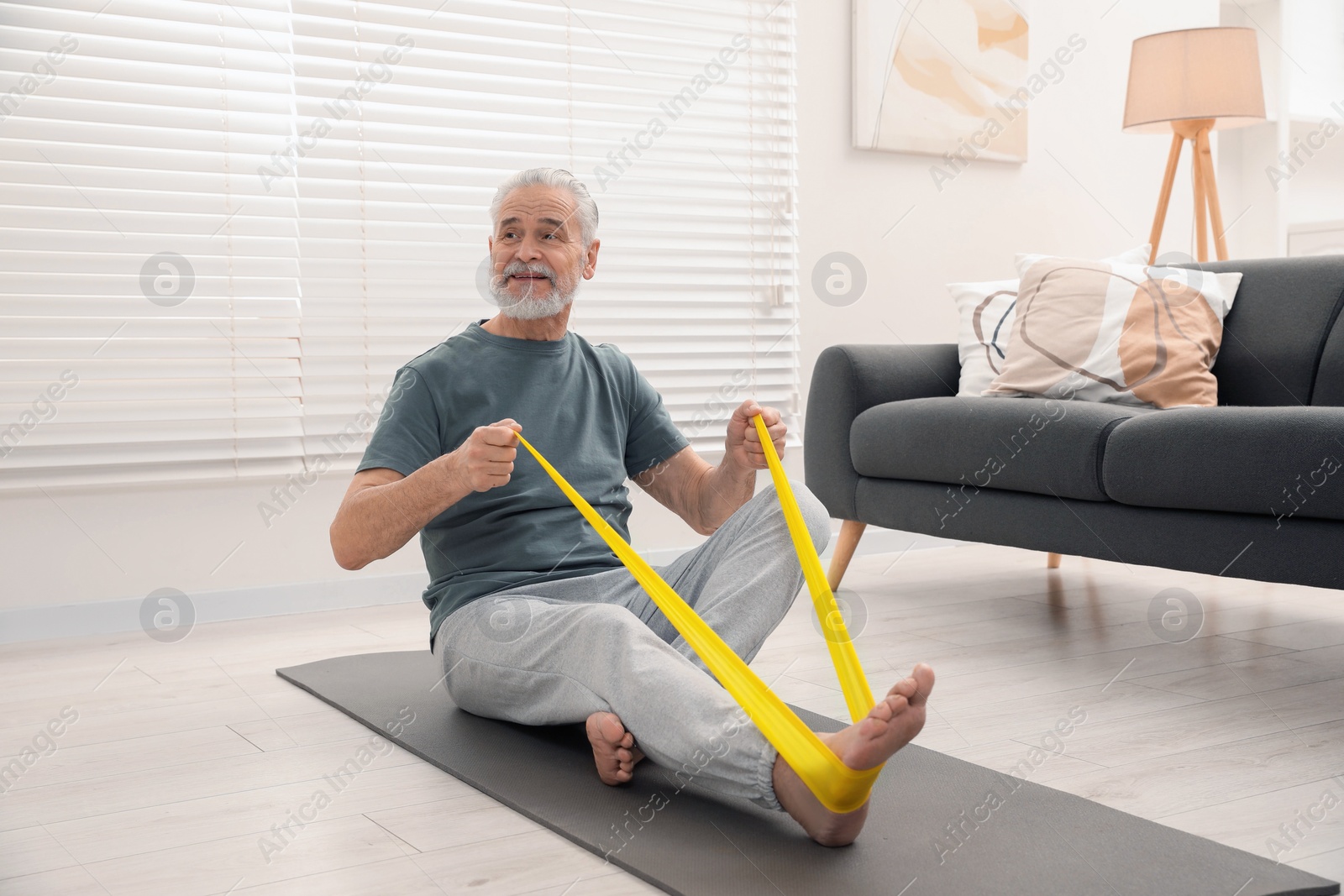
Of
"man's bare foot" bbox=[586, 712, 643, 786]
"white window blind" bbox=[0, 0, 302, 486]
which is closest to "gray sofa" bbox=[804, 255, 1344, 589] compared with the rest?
"man's bare foot" bbox=[586, 712, 643, 786]

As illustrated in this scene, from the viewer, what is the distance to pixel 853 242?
3.76 meters

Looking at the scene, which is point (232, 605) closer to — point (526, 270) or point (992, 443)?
point (526, 270)

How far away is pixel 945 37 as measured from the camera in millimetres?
3799

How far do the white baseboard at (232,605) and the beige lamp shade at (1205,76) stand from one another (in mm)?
2098

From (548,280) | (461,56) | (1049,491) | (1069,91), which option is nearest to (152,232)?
(461,56)

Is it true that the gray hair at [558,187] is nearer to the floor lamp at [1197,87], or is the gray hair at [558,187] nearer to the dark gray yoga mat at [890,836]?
the dark gray yoga mat at [890,836]

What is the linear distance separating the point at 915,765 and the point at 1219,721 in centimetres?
58

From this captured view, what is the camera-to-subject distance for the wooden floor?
4.41ft

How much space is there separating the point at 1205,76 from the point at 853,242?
3.84 ft

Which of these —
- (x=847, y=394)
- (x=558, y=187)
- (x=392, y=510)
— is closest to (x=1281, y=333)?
(x=847, y=394)

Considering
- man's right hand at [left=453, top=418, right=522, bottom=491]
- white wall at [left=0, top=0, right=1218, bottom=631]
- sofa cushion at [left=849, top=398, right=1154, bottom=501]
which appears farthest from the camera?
white wall at [left=0, top=0, right=1218, bottom=631]

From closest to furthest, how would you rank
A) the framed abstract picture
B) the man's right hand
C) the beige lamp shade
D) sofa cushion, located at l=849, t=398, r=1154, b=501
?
the man's right hand → sofa cushion, located at l=849, t=398, r=1154, b=501 → the beige lamp shade → the framed abstract picture

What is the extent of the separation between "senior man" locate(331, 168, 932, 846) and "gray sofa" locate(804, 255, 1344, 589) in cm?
76

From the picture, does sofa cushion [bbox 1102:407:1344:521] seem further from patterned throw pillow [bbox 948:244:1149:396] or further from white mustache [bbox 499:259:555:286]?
white mustache [bbox 499:259:555:286]
